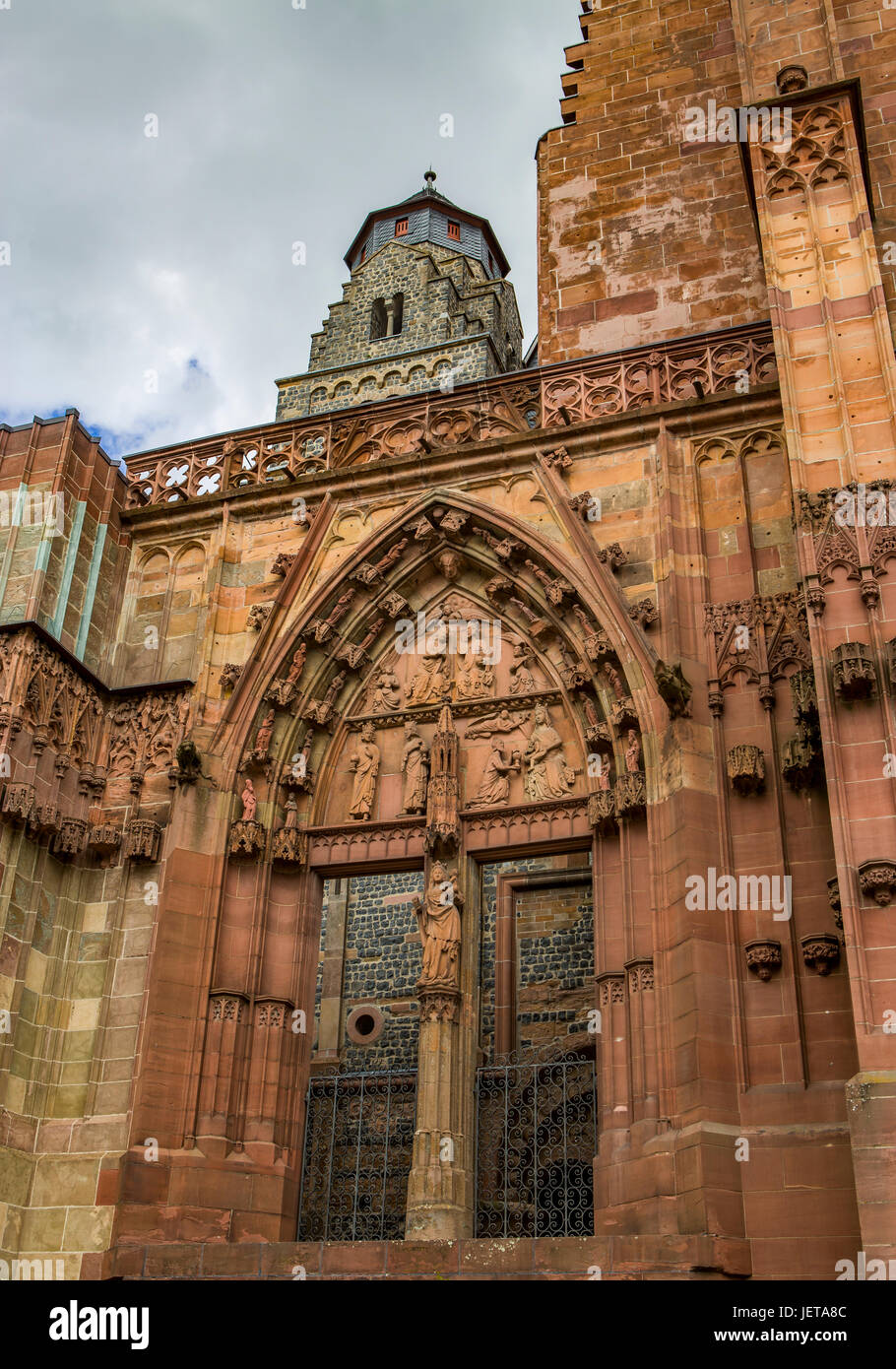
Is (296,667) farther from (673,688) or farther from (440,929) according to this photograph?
(673,688)

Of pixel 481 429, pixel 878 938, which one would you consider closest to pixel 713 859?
pixel 878 938

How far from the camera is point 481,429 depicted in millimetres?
13977

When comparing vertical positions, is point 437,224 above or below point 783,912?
above

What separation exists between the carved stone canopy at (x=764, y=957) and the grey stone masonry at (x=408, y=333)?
73.1ft

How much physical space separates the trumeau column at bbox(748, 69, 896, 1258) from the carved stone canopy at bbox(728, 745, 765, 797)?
1349 millimetres

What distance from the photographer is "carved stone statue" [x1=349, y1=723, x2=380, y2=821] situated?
12961 millimetres

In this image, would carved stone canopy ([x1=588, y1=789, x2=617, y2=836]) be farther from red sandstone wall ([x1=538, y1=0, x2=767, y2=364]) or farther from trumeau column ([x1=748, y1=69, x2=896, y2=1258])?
red sandstone wall ([x1=538, y1=0, x2=767, y2=364])

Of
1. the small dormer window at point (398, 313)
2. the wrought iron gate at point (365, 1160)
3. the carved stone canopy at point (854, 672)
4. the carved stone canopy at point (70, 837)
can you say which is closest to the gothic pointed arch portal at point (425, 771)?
the carved stone canopy at point (70, 837)

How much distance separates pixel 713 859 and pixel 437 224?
30.6 metres

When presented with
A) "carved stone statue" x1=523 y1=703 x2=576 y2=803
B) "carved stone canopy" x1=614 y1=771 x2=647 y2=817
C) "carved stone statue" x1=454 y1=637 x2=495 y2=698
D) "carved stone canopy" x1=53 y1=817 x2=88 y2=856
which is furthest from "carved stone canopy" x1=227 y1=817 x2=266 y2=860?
"carved stone canopy" x1=614 y1=771 x2=647 y2=817

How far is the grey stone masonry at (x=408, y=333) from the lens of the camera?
3195 centimetres

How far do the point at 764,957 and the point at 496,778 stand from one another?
3286mm

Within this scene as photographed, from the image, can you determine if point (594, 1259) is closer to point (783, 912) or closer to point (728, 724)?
point (783, 912)
